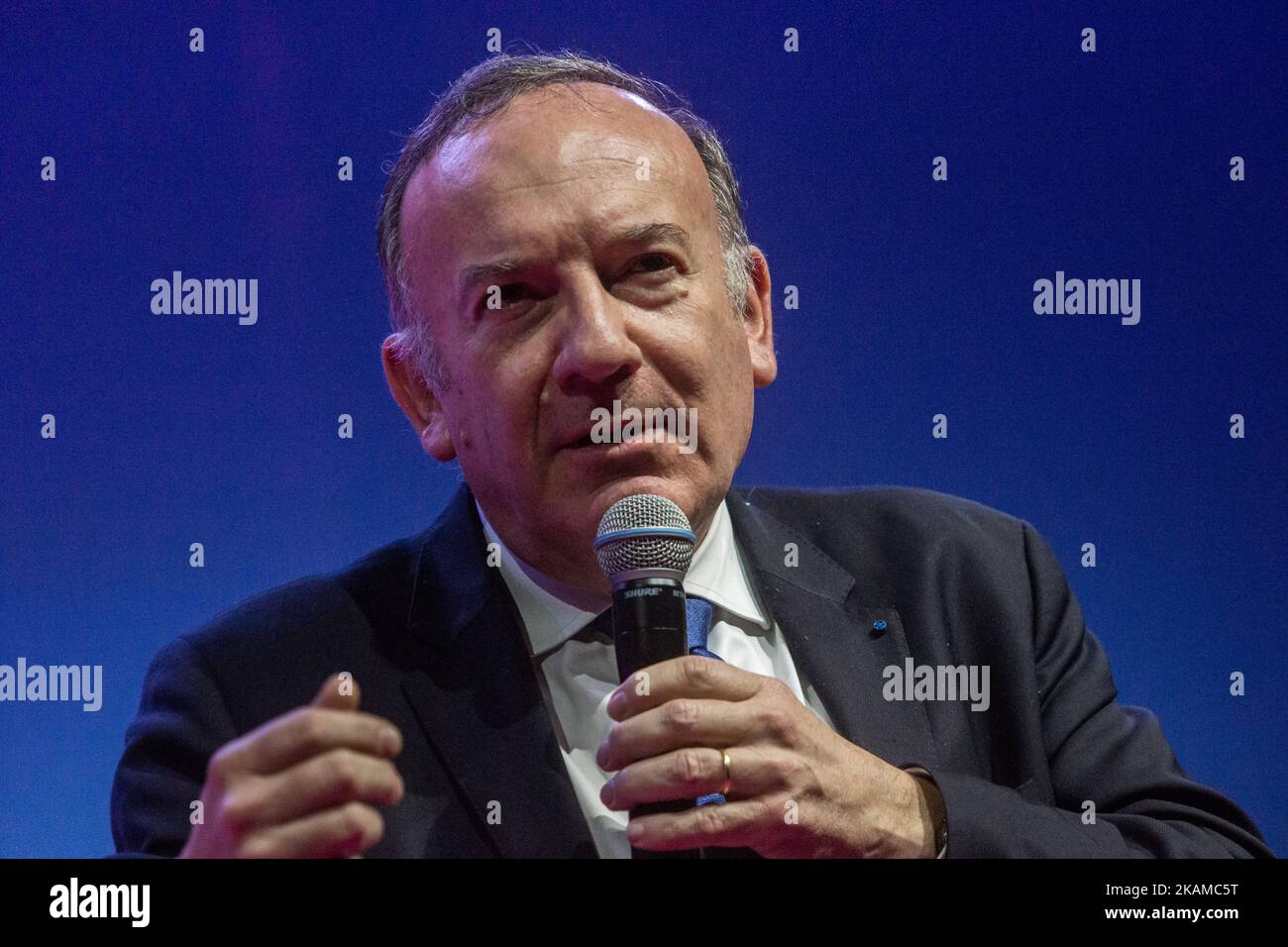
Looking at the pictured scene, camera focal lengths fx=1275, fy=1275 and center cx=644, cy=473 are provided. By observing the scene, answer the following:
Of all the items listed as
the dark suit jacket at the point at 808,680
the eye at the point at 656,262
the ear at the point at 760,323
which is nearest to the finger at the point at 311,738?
the dark suit jacket at the point at 808,680

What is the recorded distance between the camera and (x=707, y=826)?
1.65 m

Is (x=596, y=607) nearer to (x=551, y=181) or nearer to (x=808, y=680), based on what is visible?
(x=808, y=680)

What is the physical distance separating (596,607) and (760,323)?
64 cm

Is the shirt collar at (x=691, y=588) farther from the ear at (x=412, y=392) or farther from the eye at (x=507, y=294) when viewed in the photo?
the eye at (x=507, y=294)

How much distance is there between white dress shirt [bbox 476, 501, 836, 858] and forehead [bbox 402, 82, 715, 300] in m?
0.51

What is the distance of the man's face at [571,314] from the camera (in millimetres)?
2045

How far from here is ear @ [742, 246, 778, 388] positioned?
236 cm

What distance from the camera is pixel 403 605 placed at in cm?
218

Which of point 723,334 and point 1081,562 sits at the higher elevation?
point 723,334

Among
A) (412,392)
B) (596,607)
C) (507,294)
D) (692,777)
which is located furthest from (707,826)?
(412,392)

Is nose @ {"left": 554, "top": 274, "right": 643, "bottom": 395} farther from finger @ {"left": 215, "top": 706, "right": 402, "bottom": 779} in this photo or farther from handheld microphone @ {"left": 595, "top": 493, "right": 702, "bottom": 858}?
finger @ {"left": 215, "top": 706, "right": 402, "bottom": 779}
